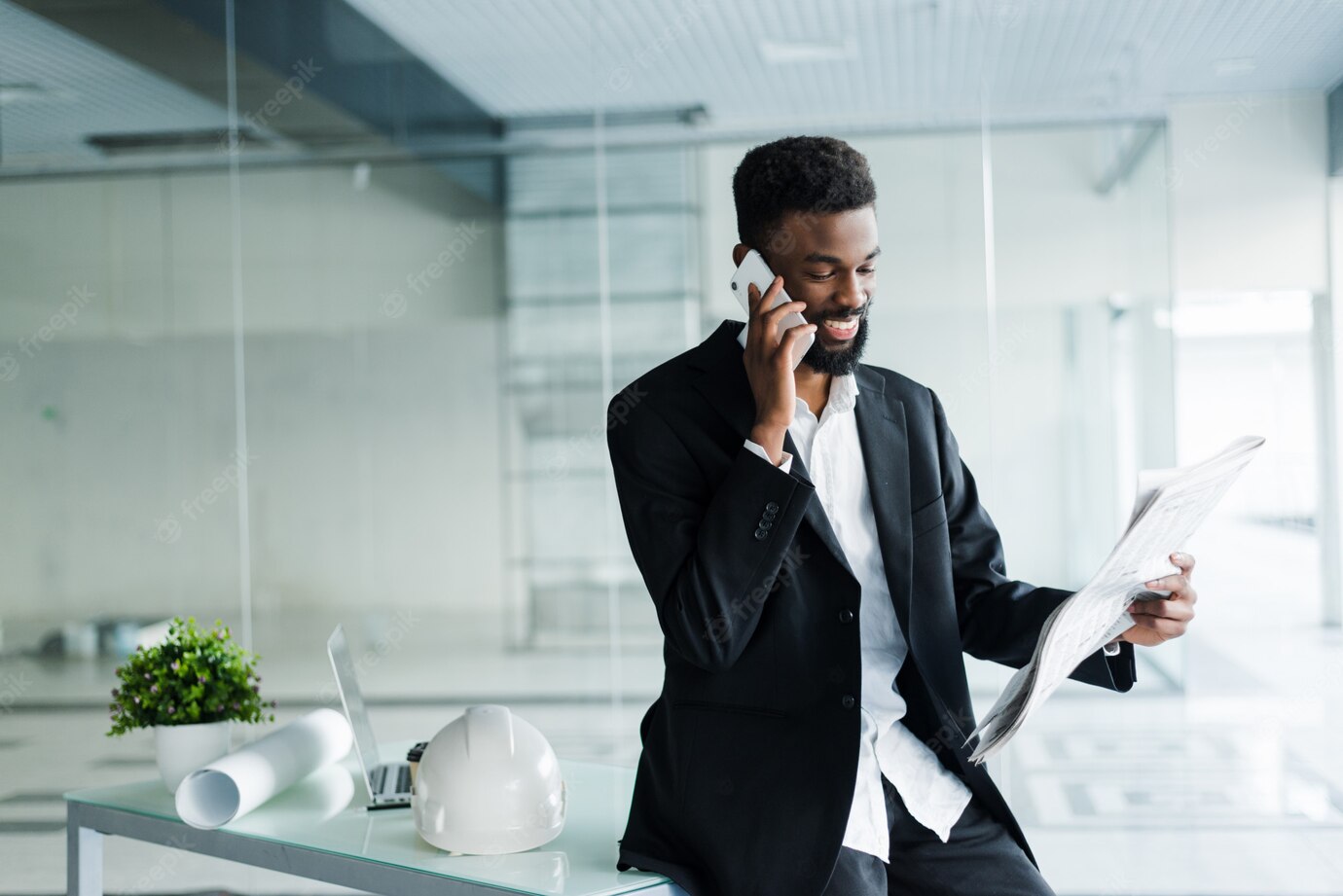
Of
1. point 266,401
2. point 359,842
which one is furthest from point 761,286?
point 266,401

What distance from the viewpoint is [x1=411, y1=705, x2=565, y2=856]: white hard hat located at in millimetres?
1800

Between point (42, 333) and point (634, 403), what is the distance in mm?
3937

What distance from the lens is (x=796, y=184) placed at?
167 centimetres

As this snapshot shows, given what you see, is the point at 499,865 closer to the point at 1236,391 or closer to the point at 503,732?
the point at 503,732

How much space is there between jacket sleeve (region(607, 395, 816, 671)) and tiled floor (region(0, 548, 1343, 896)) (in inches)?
113

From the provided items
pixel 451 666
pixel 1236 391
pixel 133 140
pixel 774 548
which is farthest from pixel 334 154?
pixel 774 548

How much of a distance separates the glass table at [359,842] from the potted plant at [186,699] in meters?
0.10

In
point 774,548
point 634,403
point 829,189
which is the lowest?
point 774,548

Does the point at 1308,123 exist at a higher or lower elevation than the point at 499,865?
higher

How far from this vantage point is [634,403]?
171 centimetres

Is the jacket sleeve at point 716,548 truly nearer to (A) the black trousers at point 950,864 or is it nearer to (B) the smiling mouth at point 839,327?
(B) the smiling mouth at point 839,327

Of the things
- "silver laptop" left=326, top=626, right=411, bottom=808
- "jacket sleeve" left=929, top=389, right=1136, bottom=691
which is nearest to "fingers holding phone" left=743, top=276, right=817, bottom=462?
"jacket sleeve" left=929, top=389, right=1136, bottom=691

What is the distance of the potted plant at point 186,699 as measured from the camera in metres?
2.44

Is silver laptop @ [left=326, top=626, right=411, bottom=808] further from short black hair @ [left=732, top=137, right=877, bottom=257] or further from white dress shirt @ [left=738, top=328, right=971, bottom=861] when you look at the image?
short black hair @ [left=732, top=137, right=877, bottom=257]
